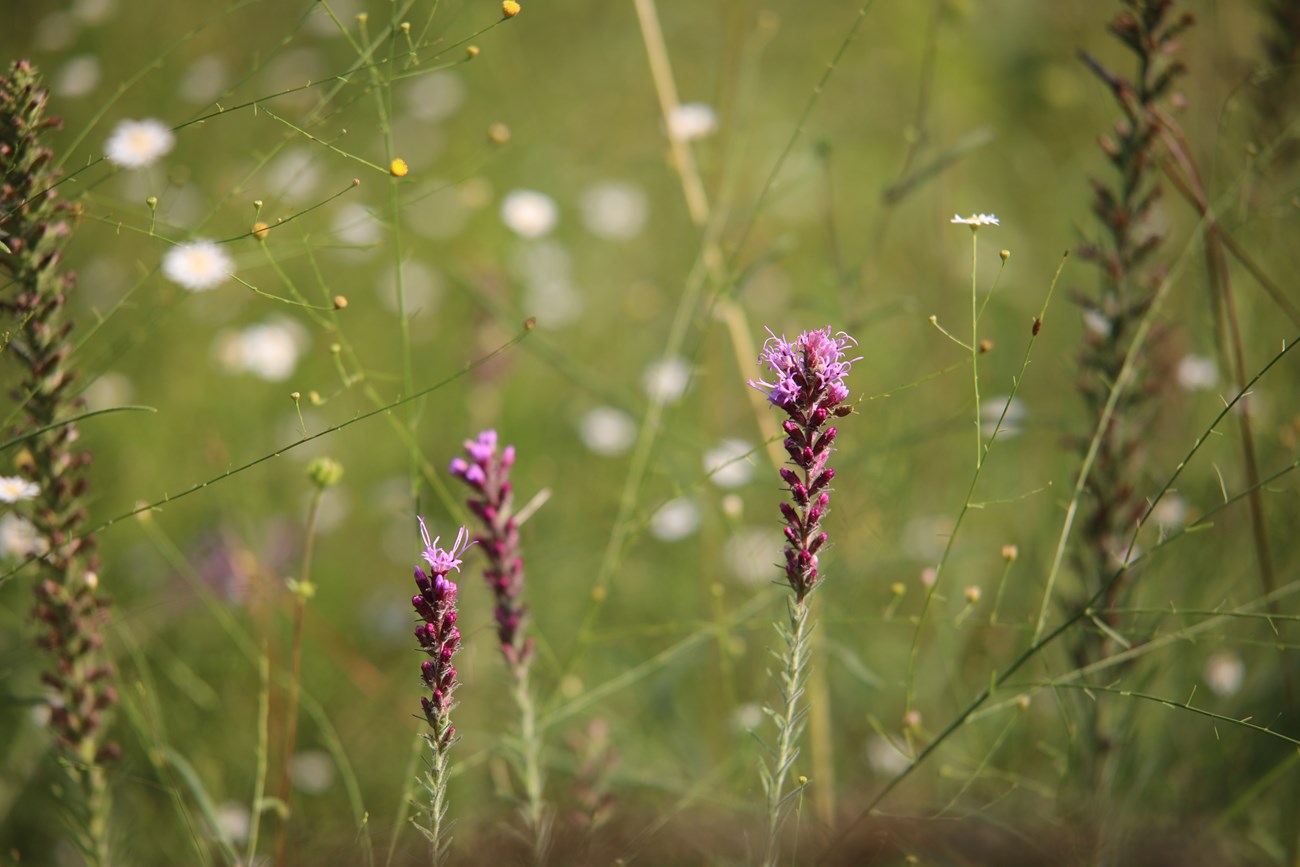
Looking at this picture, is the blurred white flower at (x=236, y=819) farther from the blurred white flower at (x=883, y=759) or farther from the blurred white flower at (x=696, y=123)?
the blurred white flower at (x=696, y=123)

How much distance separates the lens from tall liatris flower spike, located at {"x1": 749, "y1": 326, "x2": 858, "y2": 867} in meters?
1.55

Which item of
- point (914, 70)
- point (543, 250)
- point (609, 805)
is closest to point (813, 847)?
point (609, 805)

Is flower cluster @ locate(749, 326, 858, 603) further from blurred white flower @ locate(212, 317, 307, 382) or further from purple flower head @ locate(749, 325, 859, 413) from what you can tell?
blurred white flower @ locate(212, 317, 307, 382)

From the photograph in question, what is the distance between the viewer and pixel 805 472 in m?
1.64

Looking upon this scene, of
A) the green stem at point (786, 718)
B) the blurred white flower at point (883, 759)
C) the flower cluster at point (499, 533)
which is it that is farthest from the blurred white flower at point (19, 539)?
the blurred white flower at point (883, 759)

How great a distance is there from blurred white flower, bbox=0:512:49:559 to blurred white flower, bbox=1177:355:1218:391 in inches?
123

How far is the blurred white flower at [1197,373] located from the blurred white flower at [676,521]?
5.48ft

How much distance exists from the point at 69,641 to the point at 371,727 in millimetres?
1330

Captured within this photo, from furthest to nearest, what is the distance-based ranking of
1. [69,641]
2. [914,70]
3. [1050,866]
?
1. [914,70]
2. [1050,866]
3. [69,641]

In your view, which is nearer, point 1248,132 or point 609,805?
Result: point 609,805

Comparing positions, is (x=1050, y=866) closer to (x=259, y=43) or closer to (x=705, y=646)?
(x=705, y=646)

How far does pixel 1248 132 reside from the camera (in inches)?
116

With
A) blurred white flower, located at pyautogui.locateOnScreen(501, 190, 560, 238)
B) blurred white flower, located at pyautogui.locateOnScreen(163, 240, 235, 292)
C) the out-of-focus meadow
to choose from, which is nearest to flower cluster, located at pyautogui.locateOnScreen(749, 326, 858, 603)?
the out-of-focus meadow

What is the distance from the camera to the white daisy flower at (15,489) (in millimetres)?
1827
